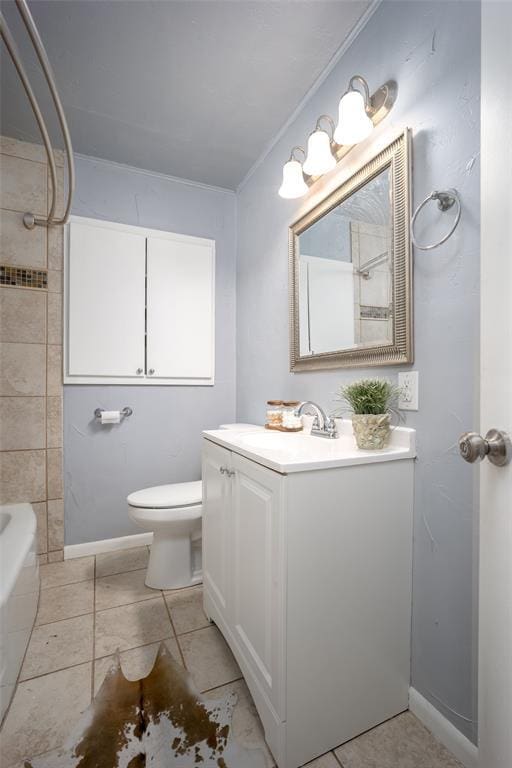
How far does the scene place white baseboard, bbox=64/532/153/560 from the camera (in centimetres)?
215

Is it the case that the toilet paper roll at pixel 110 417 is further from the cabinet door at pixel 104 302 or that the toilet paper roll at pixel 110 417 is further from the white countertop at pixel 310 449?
the white countertop at pixel 310 449

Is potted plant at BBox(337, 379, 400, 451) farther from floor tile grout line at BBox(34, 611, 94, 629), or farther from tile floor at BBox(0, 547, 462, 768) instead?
floor tile grout line at BBox(34, 611, 94, 629)

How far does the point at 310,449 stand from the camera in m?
1.39

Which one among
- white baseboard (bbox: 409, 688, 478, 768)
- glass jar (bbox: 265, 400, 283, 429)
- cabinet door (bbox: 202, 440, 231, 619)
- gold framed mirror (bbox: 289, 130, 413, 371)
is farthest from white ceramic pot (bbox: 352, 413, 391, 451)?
white baseboard (bbox: 409, 688, 478, 768)

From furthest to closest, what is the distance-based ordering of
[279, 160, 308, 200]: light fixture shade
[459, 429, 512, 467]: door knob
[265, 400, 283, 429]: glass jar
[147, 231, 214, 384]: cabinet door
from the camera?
[147, 231, 214, 384]: cabinet door
[265, 400, 283, 429]: glass jar
[279, 160, 308, 200]: light fixture shade
[459, 429, 512, 467]: door knob

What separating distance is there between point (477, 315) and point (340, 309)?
0.62m

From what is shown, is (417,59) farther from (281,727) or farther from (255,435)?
(281,727)

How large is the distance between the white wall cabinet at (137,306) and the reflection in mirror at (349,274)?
94 cm

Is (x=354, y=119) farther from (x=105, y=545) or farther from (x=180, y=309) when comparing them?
(x=105, y=545)

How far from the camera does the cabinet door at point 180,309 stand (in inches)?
92.5

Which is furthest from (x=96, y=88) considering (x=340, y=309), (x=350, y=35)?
(x=340, y=309)

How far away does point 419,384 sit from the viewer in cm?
111

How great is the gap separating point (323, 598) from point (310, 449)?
0.54m

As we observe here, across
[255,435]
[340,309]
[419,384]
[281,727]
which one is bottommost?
[281,727]
